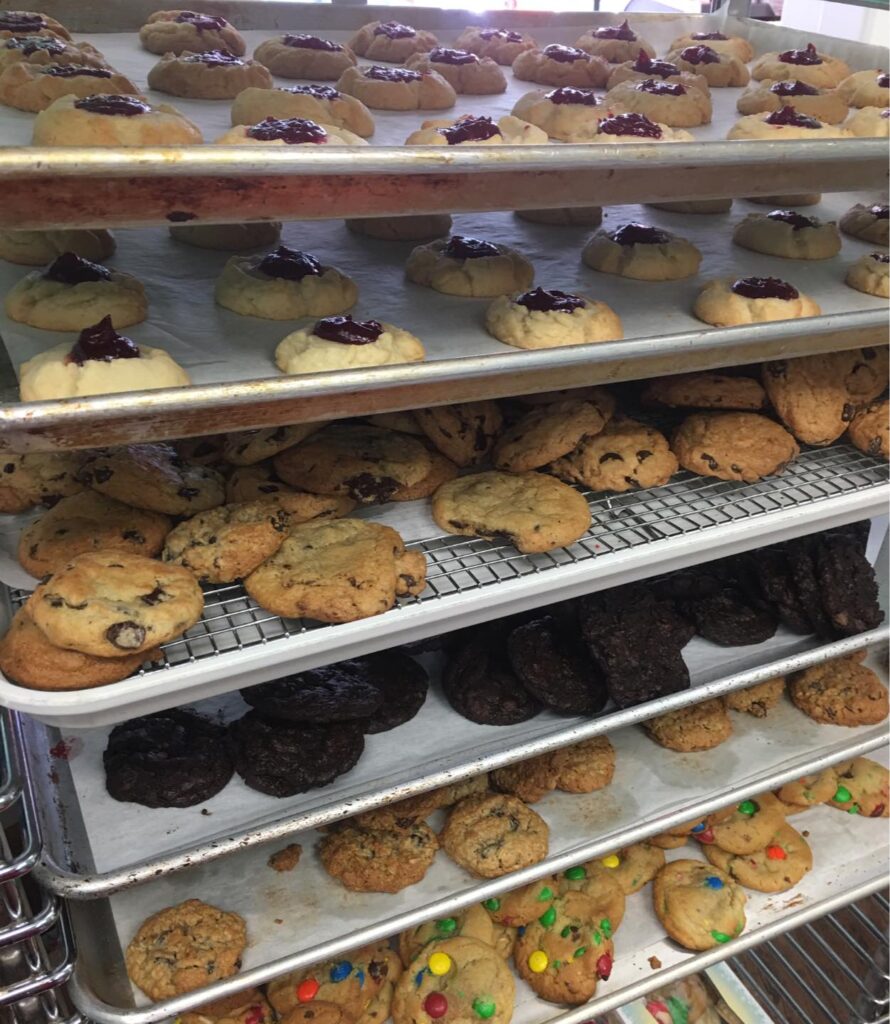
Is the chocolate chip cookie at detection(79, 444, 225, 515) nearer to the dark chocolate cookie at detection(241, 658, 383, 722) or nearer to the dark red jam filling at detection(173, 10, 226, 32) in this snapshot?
the dark chocolate cookie at detection(241, 658, 383, 722)

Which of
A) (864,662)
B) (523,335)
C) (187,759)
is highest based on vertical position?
(523,335)

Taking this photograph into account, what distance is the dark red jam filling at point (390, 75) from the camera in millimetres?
1904

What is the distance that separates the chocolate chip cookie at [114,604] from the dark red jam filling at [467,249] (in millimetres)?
757

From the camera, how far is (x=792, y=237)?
5.91ft

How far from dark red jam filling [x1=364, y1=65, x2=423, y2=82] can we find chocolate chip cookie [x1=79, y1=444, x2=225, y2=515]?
0.97m

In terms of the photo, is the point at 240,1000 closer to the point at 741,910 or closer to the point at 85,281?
the point at 741,910

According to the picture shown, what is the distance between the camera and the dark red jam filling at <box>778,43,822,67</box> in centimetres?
233

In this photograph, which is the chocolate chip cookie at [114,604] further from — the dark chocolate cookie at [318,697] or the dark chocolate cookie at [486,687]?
the dark chocolate cookie at [486,687]

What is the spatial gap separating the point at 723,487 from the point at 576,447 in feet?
0.97

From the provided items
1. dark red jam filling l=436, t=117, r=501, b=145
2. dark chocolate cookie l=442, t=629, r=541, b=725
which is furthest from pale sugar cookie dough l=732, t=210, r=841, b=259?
dark chocolate cookie l=442, t=629, r=541, b=725

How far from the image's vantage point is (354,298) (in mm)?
1498

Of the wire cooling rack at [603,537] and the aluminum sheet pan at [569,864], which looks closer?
the wire cooling rack at [603,537]

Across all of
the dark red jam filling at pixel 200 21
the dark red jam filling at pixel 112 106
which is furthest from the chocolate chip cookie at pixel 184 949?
the dark red jam filling at pixel 200 21

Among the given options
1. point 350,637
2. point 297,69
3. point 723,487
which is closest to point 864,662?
point 723,487
